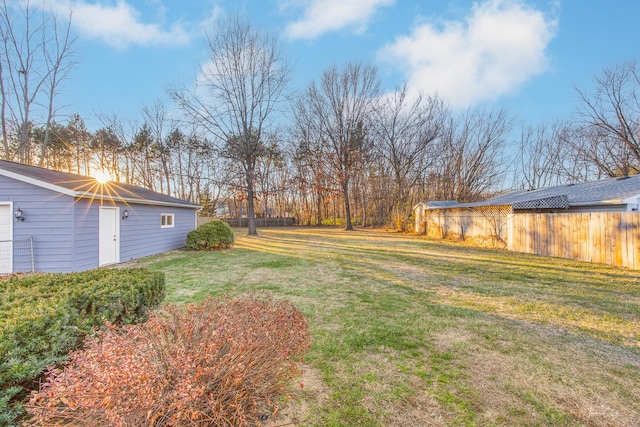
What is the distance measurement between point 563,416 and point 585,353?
4.54ft

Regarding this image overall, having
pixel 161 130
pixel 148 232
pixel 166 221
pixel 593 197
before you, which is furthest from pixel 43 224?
pixel 161 130

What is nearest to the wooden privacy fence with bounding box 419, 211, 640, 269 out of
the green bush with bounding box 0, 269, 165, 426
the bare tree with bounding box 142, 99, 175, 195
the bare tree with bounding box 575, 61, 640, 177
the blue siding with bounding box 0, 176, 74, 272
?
the green bush with bounding box 0, 269, 165, 426

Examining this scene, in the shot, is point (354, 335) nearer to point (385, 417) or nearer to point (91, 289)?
point (385, 417)

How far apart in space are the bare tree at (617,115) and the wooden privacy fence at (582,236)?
13.6m

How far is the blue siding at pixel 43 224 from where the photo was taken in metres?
6.55

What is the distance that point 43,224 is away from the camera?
21.6 feet

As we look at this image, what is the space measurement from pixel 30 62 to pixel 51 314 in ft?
61.3

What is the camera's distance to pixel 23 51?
13133mm

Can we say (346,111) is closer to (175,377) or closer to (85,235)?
(85,235)

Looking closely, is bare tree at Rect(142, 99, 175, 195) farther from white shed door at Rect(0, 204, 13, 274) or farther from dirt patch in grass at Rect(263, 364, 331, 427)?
dirt patch in grass at Rect(263, 364, 331, 427)

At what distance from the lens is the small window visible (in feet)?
35.5

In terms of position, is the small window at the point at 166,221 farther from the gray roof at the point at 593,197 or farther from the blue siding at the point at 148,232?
the gray roof at the point at 593,197

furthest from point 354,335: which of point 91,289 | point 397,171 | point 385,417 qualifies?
point 397,171

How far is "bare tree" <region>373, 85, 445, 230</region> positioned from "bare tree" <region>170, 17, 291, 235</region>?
30.4 ft
